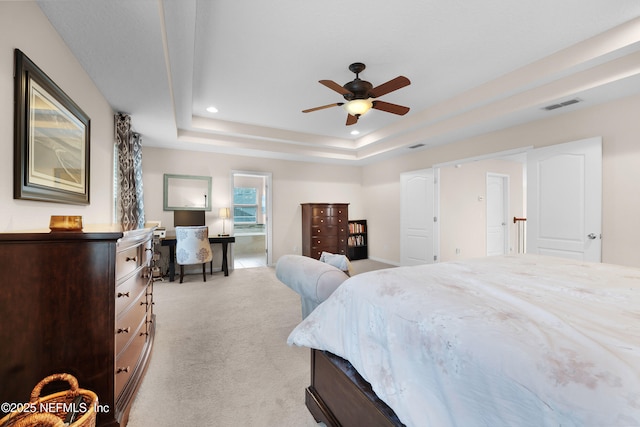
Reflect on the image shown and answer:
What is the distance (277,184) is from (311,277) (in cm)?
451

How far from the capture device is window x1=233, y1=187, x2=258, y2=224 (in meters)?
9.89

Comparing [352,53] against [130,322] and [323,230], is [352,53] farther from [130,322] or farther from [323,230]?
[323,230]

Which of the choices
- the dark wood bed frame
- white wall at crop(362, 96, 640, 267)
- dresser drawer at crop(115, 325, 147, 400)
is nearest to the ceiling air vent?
white wall at crop(362, 96, 640, 267)

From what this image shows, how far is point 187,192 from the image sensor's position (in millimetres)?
5211

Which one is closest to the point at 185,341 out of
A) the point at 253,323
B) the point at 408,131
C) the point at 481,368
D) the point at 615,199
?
the point at 253,323

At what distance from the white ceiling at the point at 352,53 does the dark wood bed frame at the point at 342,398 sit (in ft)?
8.18

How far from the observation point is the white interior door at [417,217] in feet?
17.4

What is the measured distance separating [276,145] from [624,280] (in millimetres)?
5011

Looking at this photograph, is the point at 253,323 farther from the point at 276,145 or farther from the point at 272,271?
the point at 276,145

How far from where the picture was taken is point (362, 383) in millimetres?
1213

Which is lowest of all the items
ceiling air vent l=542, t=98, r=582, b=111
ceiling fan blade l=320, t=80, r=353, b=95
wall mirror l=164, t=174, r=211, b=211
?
wall mirror l=164, t=174, r=211, b=211

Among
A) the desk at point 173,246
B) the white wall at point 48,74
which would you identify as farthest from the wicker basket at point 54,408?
the desk at point 173,246

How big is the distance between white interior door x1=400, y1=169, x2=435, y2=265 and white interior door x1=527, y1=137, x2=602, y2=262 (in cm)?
174

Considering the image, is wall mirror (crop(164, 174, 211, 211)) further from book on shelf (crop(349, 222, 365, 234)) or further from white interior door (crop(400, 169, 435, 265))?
white interior door (crop(400, 169, 435, 265))
